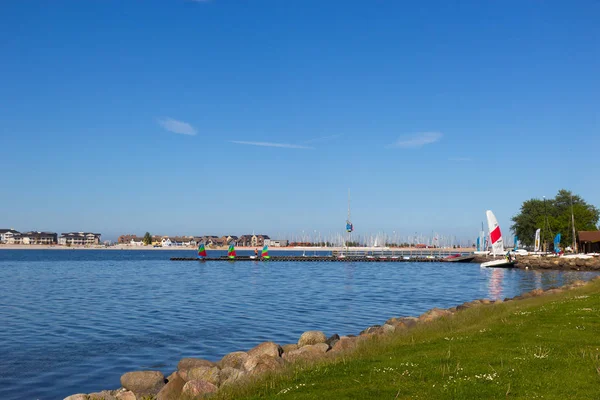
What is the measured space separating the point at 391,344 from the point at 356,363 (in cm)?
410

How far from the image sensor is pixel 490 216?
355 feet

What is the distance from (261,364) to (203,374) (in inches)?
93.2

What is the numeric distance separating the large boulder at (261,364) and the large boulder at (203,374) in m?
0.97

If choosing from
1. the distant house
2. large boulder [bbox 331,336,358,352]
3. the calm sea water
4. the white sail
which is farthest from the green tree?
large boulder [bbox 331,336,358,352]

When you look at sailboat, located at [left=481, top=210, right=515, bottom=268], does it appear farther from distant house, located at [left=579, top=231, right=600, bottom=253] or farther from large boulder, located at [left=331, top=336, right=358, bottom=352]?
large boulder, located at [left=331, top=336, right=358, bottom=352]

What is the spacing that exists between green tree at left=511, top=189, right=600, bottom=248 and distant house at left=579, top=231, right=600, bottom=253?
9704 millimetres

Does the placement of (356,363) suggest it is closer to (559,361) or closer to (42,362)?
(559,361)

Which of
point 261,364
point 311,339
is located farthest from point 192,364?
point 311,339

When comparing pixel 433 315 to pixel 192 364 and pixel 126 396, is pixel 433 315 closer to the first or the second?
pixel 192 364

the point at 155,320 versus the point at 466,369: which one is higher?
the point at 466,369

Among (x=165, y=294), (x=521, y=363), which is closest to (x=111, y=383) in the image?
(x=521, y=363)

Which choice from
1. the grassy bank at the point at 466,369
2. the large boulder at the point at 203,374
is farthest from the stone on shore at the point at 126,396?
the grassy bank at the point at 466,369

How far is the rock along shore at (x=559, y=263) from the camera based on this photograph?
9231 cm

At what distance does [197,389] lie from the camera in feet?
51.1
